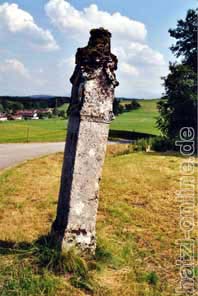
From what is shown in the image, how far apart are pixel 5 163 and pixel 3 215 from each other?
7539 millimetres

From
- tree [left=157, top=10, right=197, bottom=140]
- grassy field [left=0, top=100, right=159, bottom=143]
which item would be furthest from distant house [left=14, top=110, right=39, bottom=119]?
tree [left=157, top=10, right=197, bottom=140]

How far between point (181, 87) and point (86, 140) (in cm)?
1566

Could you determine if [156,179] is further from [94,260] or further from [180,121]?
[180,121]

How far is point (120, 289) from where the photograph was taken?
13.9 ft

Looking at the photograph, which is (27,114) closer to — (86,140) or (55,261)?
(86,140)

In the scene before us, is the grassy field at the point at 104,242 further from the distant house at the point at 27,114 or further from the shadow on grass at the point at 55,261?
the distant house at the point at 27,114

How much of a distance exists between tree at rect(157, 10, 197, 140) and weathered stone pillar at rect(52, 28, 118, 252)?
48.4ft

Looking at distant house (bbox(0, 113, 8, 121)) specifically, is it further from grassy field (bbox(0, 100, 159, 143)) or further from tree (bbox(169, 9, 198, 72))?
tree (bbox(169, 9, 198, 72))

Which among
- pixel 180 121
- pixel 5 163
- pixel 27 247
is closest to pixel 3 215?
pixel 27 247

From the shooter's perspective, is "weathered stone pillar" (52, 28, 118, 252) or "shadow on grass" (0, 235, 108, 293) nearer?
"shadow on grass" (0, 235, 108, 293)

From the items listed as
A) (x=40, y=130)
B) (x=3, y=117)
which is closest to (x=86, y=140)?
(x=40, y=130)

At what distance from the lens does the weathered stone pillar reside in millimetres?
4746

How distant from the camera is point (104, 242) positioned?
5395 millimetres

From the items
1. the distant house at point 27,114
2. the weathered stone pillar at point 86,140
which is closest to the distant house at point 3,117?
the distant house at point 27,114
